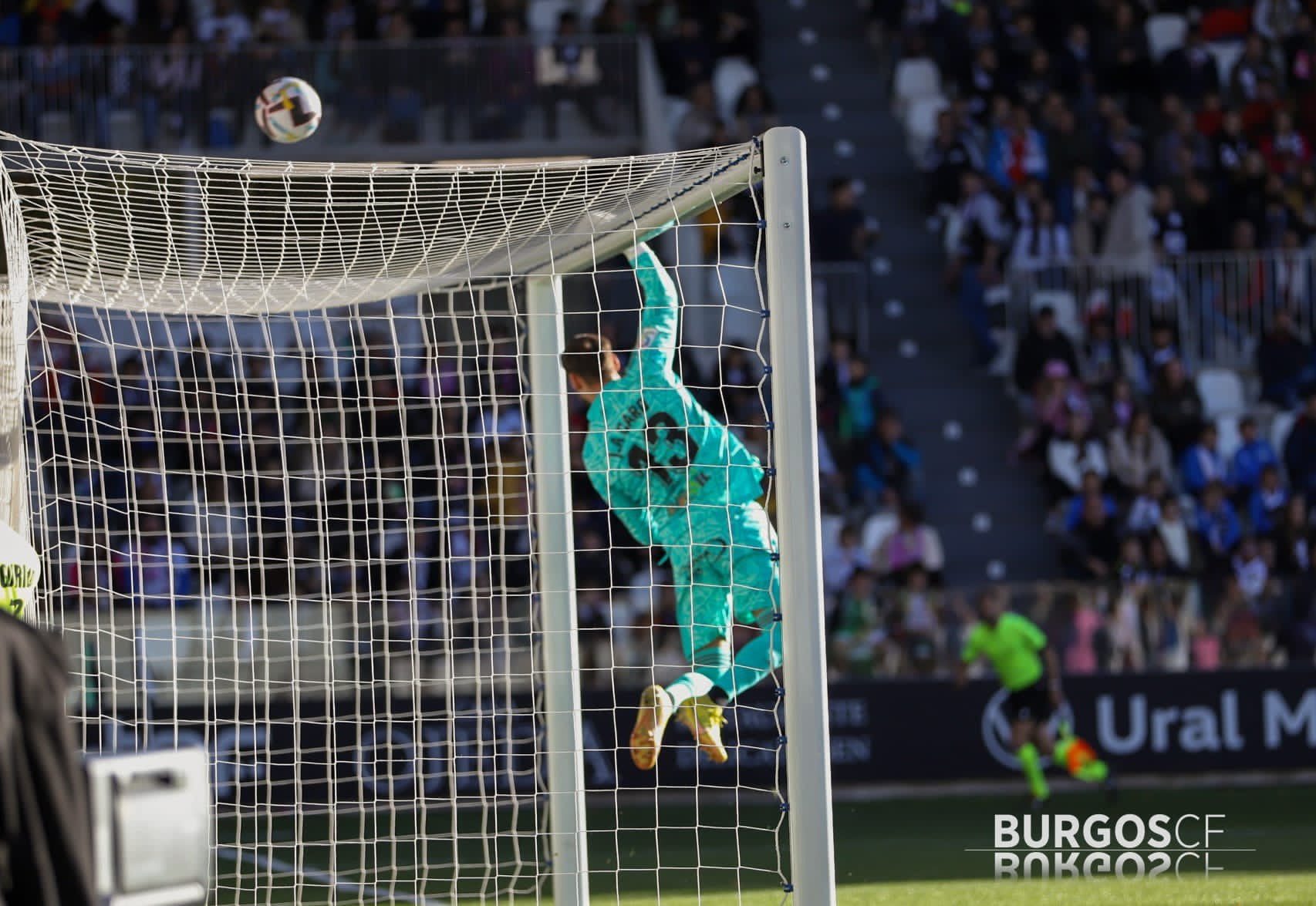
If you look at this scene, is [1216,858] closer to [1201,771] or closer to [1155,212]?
[1201,771]

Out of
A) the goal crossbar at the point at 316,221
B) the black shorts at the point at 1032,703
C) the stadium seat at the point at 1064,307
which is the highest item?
the stadium seat at the point at 1064,307

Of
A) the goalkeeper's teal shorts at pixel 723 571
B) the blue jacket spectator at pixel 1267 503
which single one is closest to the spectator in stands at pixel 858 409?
the blue jacket spectator at pixel 1267 503

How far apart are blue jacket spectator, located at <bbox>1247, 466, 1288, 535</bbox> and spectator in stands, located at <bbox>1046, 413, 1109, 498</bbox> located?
122 centimetres

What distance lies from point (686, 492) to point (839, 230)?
9.24 metres

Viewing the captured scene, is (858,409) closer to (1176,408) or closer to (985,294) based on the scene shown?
(985,294)

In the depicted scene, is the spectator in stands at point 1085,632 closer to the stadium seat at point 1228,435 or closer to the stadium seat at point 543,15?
the stadium seat at point 1228,435

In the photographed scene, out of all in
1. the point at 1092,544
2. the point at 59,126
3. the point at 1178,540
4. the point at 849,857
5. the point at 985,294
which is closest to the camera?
the point at 849,857

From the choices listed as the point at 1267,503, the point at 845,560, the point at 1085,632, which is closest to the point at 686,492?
the point at 1085,632

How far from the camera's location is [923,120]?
16.9 metres

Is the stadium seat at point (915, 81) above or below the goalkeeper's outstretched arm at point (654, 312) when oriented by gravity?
above

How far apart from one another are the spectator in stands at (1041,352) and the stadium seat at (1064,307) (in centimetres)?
33

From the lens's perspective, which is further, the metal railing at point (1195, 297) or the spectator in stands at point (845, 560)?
the metal railing at point (1195, 297)

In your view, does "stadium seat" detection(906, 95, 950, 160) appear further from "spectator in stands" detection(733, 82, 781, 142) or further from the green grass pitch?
the green grass pitch

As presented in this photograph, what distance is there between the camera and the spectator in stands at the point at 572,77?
1609 centimetres
